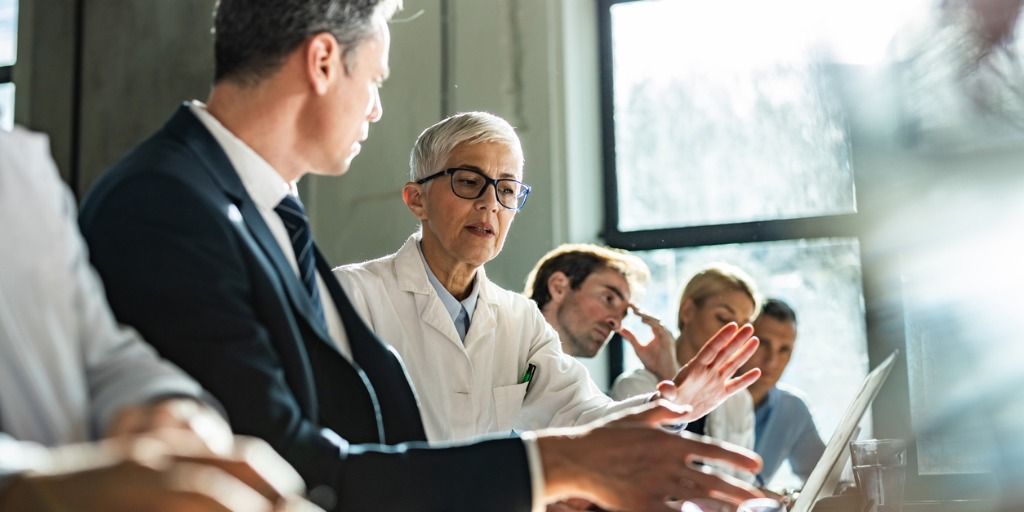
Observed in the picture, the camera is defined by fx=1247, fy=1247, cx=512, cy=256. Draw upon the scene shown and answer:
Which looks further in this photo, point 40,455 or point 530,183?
point 530,183

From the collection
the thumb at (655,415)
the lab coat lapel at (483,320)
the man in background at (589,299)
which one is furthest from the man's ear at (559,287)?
the thumb at (655,415)

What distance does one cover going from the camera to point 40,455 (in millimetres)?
740

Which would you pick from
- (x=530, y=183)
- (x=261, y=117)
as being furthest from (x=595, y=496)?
(x=530, y=183)

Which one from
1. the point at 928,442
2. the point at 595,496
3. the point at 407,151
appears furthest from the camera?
the point at 407,151

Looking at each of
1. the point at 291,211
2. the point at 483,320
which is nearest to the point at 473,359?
the point at 483,320

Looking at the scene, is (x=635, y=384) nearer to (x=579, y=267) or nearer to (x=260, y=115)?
(x=579, y=267)

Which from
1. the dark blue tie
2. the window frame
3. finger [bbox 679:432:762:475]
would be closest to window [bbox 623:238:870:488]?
the window frame

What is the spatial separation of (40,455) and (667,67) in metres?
4.07

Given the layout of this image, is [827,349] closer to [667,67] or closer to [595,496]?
[667,67]

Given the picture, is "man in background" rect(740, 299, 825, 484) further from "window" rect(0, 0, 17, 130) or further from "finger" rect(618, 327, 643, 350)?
"window" rect(0, 0, 17, 130)

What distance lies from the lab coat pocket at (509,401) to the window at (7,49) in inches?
143

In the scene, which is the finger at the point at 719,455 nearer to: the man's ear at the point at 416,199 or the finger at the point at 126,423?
the finger at the point at 126,423

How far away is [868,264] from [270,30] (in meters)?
3.14

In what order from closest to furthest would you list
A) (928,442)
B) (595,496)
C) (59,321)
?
(59,321)
(595,496)
(928,442)
